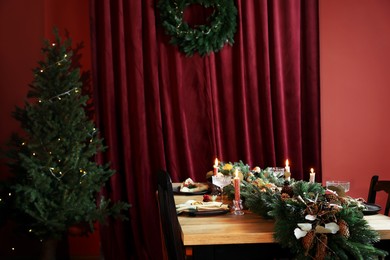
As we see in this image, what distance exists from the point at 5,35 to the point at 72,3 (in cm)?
61

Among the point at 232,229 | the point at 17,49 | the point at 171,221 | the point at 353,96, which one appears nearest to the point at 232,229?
the point at 232,229

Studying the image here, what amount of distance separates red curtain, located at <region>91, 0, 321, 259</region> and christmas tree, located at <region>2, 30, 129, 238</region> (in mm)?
498

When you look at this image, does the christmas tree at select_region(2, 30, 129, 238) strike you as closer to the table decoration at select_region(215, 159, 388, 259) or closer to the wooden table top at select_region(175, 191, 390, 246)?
the wooden table top at select_region(175, 191, 390, 246)

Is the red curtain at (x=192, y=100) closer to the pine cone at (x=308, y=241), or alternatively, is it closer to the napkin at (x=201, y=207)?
the napkin at (x=201, y=207)

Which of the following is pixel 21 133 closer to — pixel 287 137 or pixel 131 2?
pixel 131 2

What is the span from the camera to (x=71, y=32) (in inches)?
172

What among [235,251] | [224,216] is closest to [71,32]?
[224,216]

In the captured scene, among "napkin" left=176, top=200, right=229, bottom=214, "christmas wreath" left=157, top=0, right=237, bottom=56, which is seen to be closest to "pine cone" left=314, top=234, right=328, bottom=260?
"napkin" left=176, top=200, right=229, bottom=214

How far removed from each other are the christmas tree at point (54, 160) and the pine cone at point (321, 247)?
2226 millimetres

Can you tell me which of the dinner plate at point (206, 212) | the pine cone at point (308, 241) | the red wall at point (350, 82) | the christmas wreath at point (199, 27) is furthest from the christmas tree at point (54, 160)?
the pine cone at point (308, 241)

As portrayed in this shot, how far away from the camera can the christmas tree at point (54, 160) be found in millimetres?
3506

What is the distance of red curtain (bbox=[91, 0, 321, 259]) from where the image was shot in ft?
13.8

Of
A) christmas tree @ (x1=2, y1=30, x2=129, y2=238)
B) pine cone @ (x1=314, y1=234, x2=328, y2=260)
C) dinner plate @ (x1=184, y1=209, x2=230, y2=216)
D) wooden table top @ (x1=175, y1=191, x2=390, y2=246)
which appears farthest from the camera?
christmas tree @ (x1=2, y1=30, x2=129, y2=238)

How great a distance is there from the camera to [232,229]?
6.37 feet
